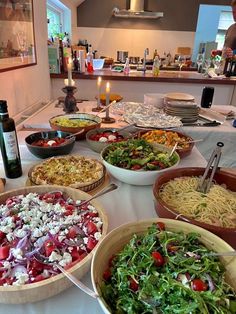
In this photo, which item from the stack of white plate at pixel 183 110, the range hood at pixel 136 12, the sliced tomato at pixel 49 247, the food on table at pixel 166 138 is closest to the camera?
the sliced tomato at pixel 49 247

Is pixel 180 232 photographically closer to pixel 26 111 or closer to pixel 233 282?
pixel 233 282

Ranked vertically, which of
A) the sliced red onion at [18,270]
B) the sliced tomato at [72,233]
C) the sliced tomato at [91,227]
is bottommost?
the sliced red onion at [18,270]

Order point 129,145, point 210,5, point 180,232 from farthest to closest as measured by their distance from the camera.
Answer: point 210,5, point 129,145, point 180,232

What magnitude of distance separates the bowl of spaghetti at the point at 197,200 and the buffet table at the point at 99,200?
9 centimetres

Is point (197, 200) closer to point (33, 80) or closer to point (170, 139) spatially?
point (170, 139)

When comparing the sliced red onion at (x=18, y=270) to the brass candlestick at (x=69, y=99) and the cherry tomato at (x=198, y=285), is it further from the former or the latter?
the brass candlestick at (x=69, y=99)

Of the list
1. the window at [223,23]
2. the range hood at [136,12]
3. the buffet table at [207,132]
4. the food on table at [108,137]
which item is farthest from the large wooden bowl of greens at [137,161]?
the window at [223,23]

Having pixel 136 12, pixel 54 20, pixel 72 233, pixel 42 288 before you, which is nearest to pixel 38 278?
pixel 42 288

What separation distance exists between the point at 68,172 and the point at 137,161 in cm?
27

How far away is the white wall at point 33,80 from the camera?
5.25 ft

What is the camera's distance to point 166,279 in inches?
18.7

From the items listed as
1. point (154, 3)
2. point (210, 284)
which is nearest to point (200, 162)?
point (210, 284)

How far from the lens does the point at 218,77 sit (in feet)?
9.44

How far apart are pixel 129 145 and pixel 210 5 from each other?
5283 mm
